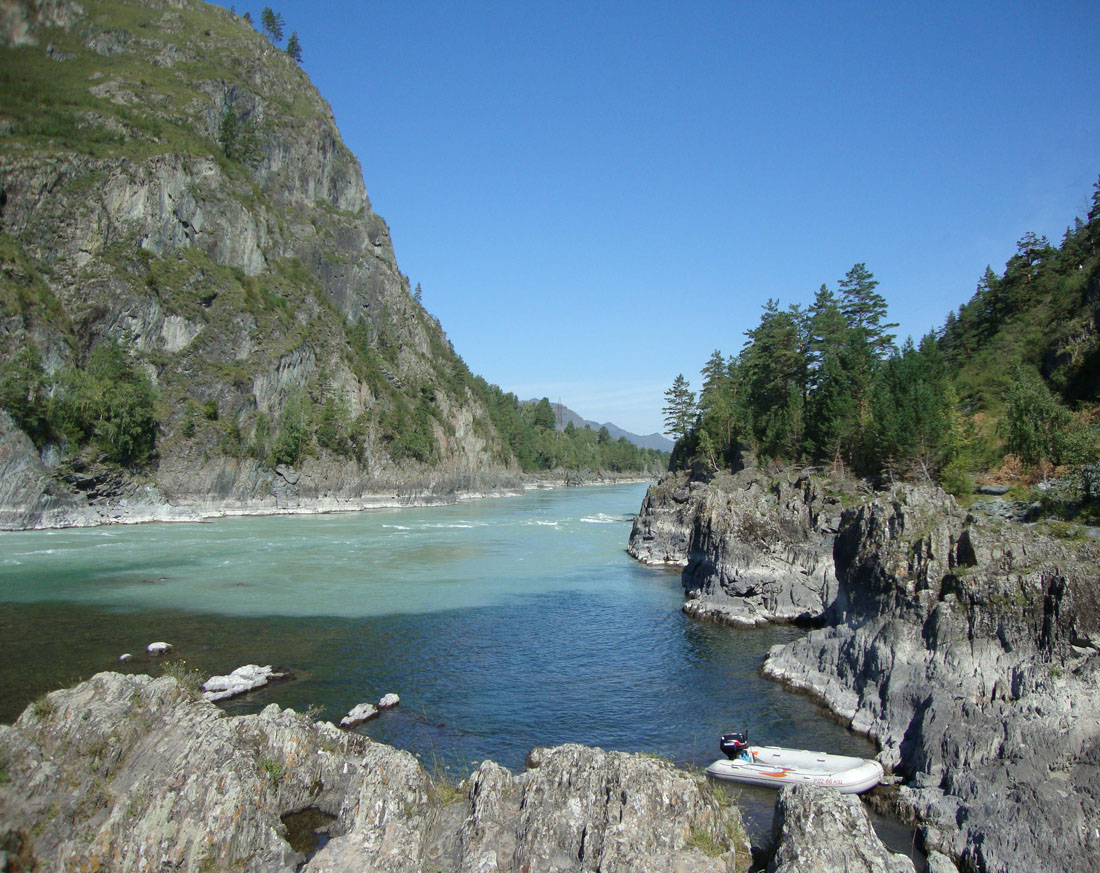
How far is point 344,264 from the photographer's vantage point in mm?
120438

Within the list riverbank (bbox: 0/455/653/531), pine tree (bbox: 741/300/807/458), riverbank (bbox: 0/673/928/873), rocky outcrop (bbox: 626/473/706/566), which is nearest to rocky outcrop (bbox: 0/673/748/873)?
riverbank (bbox: 0/673/928/873)

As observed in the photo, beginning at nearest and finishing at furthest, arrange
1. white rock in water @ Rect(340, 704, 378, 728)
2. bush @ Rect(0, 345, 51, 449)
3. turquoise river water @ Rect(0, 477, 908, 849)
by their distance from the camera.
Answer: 1. white rock in water @ Rect(340, 704, 378, 728)
2. turquoise river water @ Rect(0, 477, 908, 849)
3. bush @ Rect(0, 345, 51, 449)

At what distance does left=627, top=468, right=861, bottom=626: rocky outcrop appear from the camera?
33.2m

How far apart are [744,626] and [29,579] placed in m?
39.7

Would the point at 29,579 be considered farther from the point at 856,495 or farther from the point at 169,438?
the point at 856,495

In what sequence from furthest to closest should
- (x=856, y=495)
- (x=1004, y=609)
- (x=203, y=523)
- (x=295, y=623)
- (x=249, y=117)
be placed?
(x=249, y=117), (x=203, y=523), (x=856, y=495), (x=295, y=623), (x=1004, y=609)

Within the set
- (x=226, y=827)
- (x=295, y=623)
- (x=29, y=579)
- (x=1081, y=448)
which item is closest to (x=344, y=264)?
(x=29, y=579)

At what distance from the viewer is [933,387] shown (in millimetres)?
44781

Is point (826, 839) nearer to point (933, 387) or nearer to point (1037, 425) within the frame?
point (1037, 425)

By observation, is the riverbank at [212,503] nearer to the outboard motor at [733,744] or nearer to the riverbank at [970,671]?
the riverbank at [970,671]

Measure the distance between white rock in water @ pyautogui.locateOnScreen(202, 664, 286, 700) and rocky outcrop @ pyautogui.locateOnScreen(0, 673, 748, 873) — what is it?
917cm

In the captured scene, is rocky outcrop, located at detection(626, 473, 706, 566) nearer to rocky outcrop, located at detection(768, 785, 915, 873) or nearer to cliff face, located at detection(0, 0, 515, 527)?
rocky outcrop, located at detection(768, 785, 915, 873)

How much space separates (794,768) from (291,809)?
38.0ft

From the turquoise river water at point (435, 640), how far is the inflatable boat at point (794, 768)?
549 millimetres
